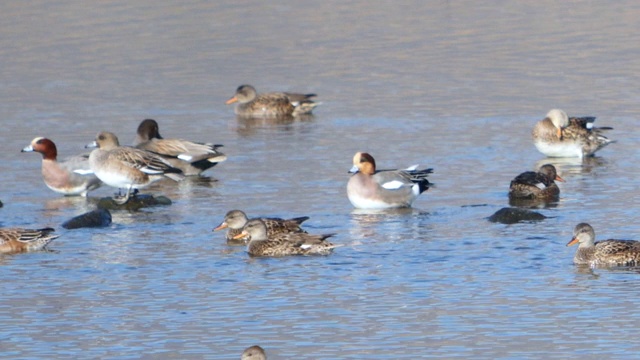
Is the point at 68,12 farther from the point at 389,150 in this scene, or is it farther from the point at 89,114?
the point at 389,150

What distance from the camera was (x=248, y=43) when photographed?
31.8 m

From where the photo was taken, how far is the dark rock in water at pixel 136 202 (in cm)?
1723

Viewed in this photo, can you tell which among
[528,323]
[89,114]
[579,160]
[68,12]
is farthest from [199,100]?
[528,323]

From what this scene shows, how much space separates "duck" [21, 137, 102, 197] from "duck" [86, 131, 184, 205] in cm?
41

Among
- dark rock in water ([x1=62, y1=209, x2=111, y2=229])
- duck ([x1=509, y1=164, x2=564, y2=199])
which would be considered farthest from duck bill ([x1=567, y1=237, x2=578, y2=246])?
dark rock in water ([x1=62, y1=209, x2=111, y2=229])

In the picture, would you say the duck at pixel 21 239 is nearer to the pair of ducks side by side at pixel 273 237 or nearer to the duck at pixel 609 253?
the pair of ducks side by side at pixel 273 237

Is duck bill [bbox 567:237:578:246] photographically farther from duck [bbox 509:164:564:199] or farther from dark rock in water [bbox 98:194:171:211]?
dark rock in water [bbox 98:194:171:211]

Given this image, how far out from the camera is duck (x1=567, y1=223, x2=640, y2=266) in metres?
→ 13.2

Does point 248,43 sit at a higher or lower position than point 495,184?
higher

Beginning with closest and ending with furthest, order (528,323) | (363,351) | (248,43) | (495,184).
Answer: (363,351), (528,323), (495,184), (248,43)

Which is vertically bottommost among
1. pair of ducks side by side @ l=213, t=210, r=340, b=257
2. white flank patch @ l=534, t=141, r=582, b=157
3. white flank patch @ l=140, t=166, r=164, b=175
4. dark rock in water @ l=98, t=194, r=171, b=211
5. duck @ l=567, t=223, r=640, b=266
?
duck @ l=567, t=223, r=640, b=266

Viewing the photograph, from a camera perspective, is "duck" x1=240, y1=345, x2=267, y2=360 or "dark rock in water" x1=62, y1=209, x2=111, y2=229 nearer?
"duck" x1=240, y1=345, x2=267, y2=360

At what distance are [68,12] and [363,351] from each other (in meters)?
27.4

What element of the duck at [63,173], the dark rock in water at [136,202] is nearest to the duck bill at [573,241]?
the dark rock in water at [136,202]
